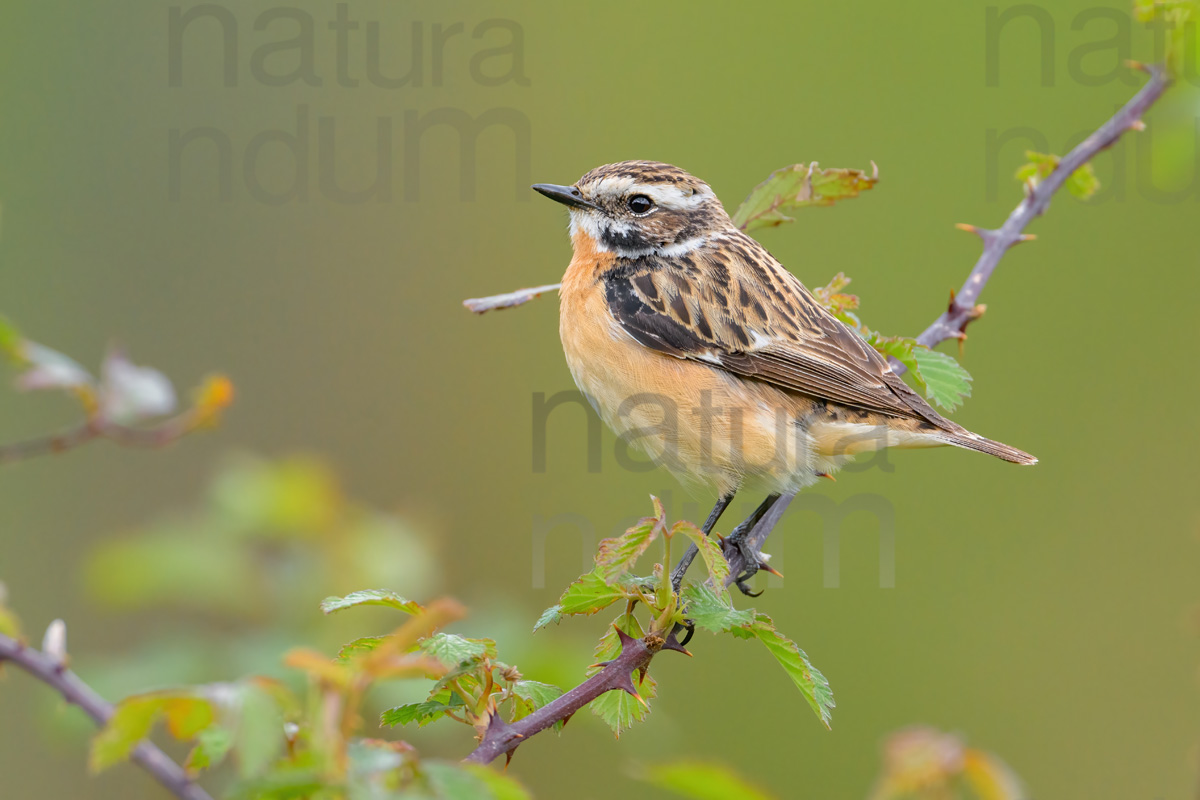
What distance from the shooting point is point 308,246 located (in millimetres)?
8812

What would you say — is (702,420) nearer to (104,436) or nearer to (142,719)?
(104,436)

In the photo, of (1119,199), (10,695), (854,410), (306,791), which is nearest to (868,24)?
(1119,199)

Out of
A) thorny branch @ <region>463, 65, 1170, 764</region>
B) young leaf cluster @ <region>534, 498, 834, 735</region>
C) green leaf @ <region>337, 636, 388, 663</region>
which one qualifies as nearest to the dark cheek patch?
thorny branch @ <region>463, 65, 1170, 764</region>

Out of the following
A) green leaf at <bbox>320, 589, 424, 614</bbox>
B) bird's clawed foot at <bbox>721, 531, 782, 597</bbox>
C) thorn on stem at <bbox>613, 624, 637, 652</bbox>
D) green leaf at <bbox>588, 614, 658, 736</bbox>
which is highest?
green leaf at <bbox>320, 589, 424, 614</bbox>

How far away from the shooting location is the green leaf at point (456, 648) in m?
2.28

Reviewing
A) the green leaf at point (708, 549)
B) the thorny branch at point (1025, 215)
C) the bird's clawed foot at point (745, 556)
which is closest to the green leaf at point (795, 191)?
the thorny branch at point (1025, 215)

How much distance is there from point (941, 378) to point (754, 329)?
3.58 ft

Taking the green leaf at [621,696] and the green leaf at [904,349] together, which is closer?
the green leaf at [621,696]

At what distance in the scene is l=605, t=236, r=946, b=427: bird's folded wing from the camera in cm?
465

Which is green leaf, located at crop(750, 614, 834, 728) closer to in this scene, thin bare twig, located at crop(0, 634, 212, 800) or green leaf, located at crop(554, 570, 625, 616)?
green leaf, located at crop(554, 570, 625, 616)

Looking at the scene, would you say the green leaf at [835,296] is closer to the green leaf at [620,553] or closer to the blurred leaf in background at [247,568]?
the blurred leaf in background at [247,568]

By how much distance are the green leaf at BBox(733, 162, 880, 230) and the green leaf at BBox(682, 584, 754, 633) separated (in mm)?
1732

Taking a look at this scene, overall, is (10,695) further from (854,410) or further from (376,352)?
(854,410)

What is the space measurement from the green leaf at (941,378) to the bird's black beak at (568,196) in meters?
1.91
